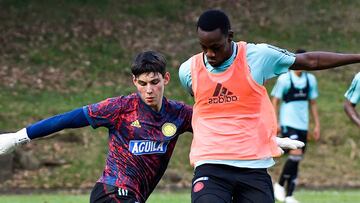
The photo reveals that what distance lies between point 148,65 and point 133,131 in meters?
0.52

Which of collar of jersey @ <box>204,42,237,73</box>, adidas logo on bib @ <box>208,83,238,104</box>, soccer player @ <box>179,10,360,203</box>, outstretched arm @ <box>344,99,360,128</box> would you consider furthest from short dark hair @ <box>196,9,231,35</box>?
outstretched arm @ <box>344,99,360,128</box>

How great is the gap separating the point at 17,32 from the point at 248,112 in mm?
18799

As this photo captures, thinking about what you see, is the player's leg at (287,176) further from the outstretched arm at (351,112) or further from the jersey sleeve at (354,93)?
the jersey sleeve at (354,93)

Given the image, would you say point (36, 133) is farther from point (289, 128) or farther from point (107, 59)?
point (107, 59)

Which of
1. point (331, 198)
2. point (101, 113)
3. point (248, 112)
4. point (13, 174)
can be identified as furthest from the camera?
point (13, 174)

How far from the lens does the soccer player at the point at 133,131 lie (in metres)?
7.23

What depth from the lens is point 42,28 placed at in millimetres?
25188

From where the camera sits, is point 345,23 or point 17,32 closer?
point 17,32

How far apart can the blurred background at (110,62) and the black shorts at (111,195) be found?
11507 mm

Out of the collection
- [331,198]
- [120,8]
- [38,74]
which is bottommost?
[331,198]

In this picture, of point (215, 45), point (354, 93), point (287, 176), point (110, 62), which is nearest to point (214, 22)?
point (215, 45)

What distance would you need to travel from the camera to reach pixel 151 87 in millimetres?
7344

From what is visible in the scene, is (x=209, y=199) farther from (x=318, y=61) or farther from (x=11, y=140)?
(x=11, y=140)

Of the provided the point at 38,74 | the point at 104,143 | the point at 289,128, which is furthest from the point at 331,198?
the point at 38,74
